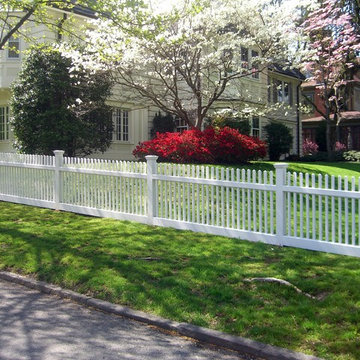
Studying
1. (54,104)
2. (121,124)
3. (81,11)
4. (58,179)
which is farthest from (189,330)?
(121,124)

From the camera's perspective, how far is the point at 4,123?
19406 mm

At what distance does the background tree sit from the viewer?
15938 millimetres

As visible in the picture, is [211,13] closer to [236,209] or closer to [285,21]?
[285,21]

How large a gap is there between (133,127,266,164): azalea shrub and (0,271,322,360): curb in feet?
27.8

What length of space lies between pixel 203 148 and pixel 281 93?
1647 cm

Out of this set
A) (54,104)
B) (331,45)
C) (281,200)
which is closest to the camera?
(281,200)

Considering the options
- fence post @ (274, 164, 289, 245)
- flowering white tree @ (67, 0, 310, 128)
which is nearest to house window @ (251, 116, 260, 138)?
flowering white tree @ (67, 0, 310, 128)

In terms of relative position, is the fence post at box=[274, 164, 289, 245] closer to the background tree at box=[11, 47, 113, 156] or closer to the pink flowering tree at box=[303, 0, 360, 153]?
the background tree at box=[11, 47, 113, 156]

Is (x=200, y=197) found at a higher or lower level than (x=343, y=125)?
lower

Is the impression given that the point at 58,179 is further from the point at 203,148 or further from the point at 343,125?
the point at 343,125

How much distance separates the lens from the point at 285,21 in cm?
1500

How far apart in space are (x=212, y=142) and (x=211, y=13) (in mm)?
3876

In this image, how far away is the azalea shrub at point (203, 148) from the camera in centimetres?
1416

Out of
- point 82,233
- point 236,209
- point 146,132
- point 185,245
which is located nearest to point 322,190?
point 236,209
